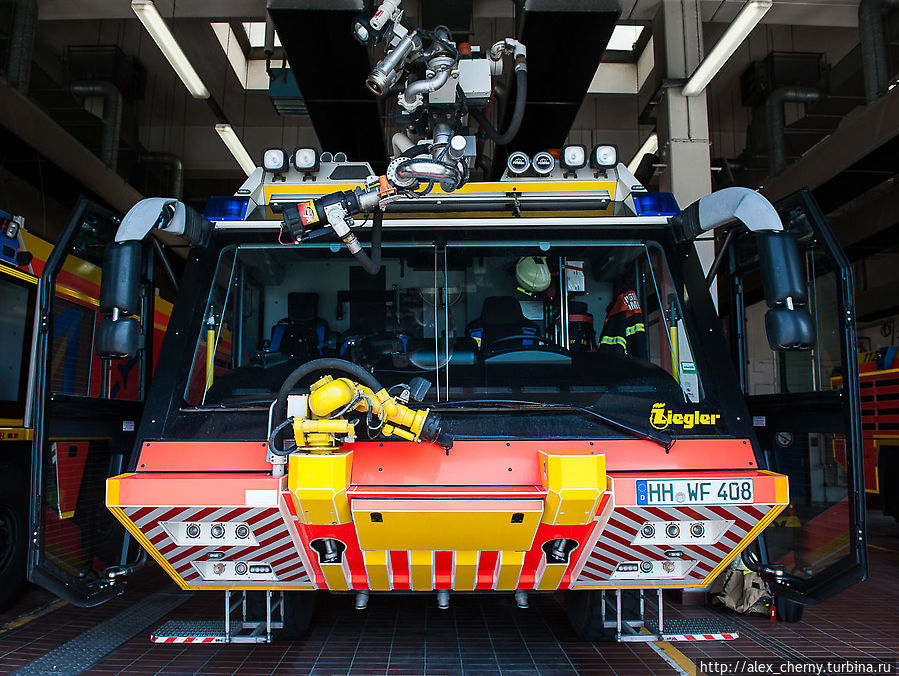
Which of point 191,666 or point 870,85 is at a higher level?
point 870,85

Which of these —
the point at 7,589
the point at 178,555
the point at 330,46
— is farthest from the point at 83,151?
the point at 178,555

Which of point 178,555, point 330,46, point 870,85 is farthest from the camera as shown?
point 870,85

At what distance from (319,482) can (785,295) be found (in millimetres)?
1846

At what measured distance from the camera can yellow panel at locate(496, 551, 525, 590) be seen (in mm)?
2760

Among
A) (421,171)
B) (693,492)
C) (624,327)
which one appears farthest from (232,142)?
(693,492)

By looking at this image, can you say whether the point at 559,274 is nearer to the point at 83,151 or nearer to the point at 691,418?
the point at 691,418

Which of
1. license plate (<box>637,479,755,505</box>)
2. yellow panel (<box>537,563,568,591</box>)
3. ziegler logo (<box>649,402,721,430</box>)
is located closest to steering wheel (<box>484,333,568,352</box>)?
ziegler logo (<box>649,402,721,430</box>)

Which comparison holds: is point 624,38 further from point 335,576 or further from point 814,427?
point 335,576

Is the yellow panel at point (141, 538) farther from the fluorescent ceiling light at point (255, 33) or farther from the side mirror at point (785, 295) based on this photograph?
the fluorescent ceiling light at point (255, 33)

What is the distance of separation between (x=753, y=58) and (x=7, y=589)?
1144cm

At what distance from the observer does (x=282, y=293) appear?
3422 millimetres

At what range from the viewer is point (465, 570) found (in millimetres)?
2840

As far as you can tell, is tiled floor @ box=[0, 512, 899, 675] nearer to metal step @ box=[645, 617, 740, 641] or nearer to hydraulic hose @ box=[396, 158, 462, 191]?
metal step @ box=[645, 617, 740, 641]

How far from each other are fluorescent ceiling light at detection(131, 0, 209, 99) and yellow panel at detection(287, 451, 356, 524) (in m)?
4.92
